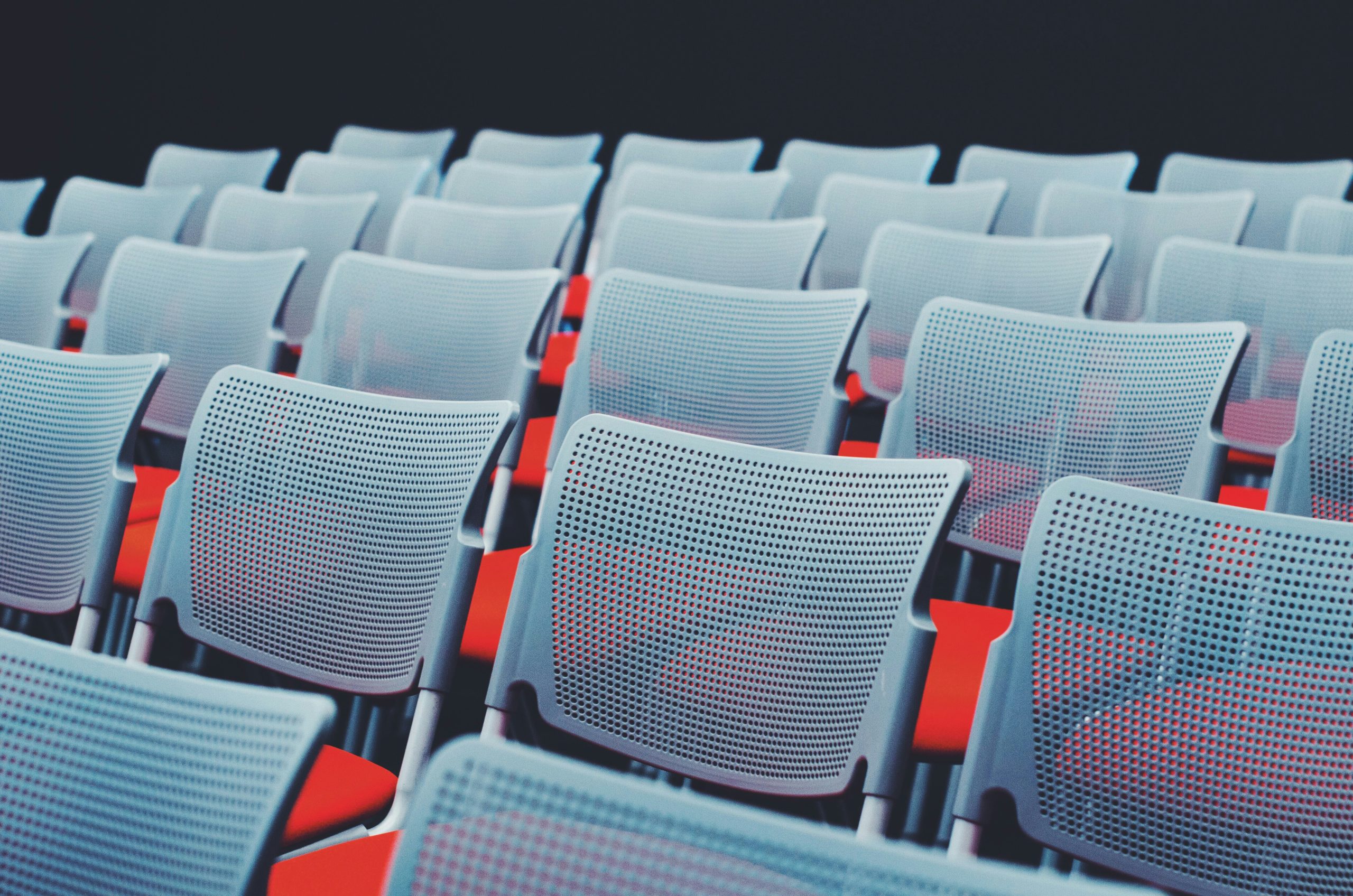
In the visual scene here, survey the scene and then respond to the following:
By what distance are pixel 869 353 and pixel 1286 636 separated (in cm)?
206

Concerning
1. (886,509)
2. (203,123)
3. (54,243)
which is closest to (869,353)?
(886,509)

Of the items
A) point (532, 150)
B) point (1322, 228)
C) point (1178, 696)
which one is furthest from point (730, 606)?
point (532, 150)

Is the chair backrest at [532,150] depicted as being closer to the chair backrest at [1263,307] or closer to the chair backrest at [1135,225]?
the chair backrest at [1135,225]

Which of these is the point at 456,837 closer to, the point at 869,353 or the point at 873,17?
the point at 869,353

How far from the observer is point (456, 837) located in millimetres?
922

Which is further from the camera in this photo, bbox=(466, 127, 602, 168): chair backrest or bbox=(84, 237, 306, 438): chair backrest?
bbox=(466, 127, 602, 168): chair backrest

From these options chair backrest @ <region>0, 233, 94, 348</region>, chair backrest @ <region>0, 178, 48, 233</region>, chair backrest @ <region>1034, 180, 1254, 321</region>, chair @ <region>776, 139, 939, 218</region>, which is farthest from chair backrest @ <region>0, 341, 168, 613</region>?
chair @ <region>776, 139, 939, 218</region>

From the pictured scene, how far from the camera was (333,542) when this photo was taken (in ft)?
6.15

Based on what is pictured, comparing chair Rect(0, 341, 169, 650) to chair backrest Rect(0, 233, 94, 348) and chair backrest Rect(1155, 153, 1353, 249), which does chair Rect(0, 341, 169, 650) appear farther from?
chair backrest Rect(1155, 153, 1353, 249)

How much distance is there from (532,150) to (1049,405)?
4.83m

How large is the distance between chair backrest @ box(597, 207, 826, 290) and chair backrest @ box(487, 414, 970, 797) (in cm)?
191

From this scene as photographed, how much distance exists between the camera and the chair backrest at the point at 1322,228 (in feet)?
12.9

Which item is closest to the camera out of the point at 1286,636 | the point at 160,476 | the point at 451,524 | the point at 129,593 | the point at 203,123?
the point at 1286,636

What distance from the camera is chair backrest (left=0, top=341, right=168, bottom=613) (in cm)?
199
